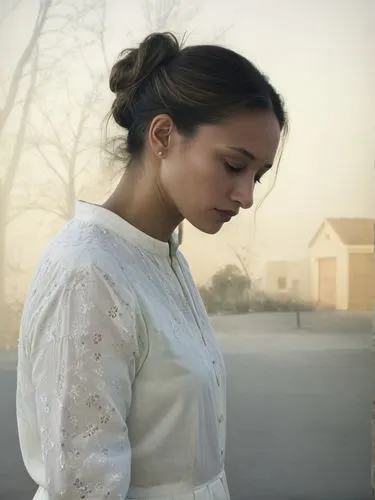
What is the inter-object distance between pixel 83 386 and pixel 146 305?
4.2 inches

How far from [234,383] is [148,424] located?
143cm

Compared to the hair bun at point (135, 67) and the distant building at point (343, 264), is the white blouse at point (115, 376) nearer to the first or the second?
the hair bun at point (135, 67)

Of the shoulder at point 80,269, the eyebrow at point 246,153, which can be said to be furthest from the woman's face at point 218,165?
the shoulder at point 80,269

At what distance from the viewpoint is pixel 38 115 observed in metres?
2.03

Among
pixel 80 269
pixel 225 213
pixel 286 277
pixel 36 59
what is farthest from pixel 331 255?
pixel 80 269

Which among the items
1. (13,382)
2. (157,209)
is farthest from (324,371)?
(157,209)

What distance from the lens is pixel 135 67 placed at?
2.50 feet

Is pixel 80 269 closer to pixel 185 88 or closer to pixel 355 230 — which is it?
pixel 185 88

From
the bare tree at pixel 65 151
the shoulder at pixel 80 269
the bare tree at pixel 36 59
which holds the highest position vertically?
the bare tree at pixel 36 59

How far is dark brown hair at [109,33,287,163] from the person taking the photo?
2.25 ft

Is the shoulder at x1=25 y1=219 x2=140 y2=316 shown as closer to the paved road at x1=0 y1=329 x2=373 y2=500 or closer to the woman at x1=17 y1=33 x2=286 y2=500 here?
the woman at x1=17 y1=33 x2=286 y2=500

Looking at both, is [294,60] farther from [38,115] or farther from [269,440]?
[269,440]

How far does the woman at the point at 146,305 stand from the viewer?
58cm

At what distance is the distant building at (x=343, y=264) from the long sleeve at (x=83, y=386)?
4.97ft
